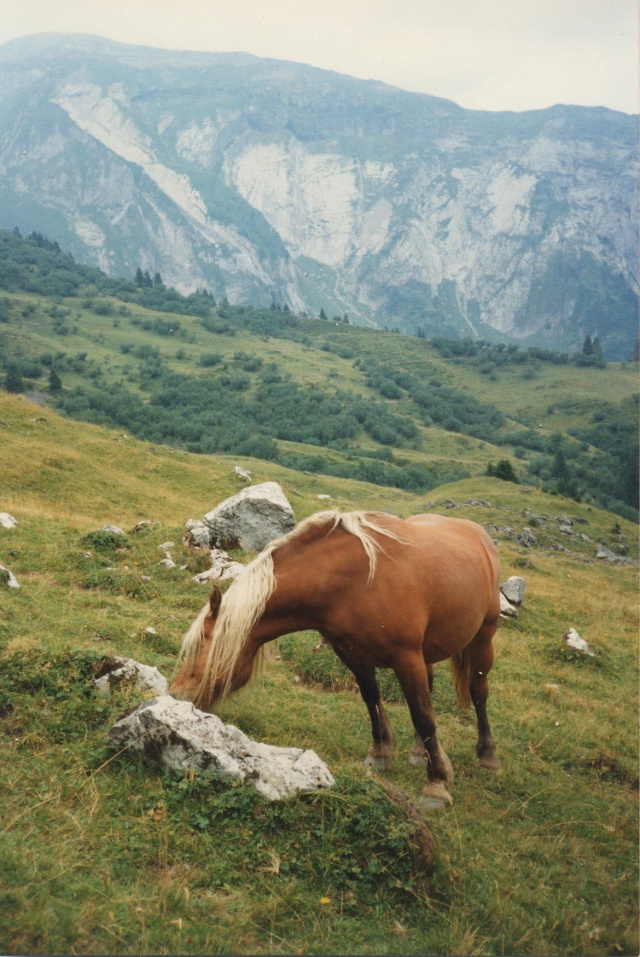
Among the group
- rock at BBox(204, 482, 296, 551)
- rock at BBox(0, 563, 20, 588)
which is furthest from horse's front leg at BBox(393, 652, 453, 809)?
rock at BBox(204, 482, 296, 551)

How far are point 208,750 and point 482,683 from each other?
4162mm

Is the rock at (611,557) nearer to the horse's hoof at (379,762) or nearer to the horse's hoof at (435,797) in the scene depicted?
the horse's hoof at (379,762)

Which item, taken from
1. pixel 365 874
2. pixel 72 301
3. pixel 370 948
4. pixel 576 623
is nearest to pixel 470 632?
pixel 365 874

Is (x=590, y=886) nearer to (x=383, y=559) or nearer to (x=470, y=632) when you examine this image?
(x=470, y=632)

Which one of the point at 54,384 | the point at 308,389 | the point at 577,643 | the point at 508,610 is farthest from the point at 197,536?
the point at 308,389

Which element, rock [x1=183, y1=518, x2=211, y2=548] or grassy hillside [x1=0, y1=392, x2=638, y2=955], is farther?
rock [x1=183, y1=518, x2=211, y2=548]

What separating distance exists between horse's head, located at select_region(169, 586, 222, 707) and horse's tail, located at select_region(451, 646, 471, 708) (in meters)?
3.69

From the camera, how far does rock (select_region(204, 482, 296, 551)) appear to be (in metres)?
16.7

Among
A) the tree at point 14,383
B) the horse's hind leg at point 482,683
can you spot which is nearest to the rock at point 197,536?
the horse's hind leg at point 482,683

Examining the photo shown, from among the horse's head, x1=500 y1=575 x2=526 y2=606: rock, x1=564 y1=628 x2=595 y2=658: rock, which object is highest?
the horse's head

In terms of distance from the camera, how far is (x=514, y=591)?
17062 millimetres

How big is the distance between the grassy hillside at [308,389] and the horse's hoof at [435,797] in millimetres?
70391

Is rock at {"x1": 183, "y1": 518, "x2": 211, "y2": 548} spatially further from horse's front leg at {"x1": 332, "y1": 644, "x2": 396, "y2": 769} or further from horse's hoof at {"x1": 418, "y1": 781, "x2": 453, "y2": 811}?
horse's hoof at {"x1": 418, "y1": 781, "x2": 453, "y2": 811}

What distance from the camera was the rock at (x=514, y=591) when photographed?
16.9 meters
